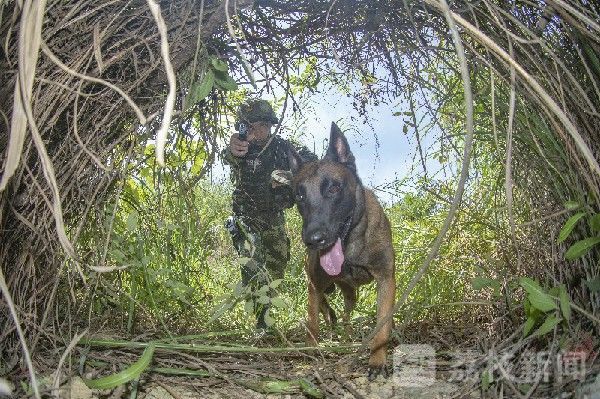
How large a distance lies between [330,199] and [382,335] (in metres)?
1.10

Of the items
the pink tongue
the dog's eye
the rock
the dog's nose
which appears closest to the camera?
the rock

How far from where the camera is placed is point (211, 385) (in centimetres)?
267

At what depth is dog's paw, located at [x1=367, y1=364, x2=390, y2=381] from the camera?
3073mm

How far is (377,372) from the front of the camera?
3.10 metres

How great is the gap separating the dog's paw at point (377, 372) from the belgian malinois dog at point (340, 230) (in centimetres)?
48

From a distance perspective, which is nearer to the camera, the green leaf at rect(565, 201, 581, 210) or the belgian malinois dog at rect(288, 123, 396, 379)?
the green leaf at rect(565, 201, 581, 210)

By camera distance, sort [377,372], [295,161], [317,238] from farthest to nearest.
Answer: [295,161] < [317,238] < [377,372]

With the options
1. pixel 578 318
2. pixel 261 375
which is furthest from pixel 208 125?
pixel 578 318

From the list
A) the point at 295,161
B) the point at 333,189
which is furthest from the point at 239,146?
the point at 333,189

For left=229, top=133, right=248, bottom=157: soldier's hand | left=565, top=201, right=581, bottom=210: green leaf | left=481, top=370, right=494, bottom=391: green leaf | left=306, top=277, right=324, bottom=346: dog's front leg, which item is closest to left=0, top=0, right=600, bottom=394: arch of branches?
left=565, top=201, right=581, bottom=210: green leaf

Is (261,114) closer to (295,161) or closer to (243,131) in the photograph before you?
(243,131)

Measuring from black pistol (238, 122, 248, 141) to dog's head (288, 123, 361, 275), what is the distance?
1948mm

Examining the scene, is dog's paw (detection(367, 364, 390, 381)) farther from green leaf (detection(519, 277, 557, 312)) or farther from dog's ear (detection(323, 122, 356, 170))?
dog's ear (detection(323, 122, 356, 170))

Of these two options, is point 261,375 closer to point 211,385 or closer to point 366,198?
point 211,385
